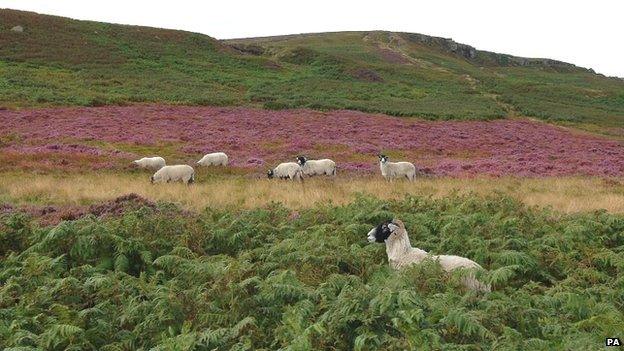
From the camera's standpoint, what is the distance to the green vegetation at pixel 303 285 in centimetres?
625

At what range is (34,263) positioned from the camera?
29.4 feet

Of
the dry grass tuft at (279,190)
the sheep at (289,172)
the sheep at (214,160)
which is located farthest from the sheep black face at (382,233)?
the sheep at (214,160)

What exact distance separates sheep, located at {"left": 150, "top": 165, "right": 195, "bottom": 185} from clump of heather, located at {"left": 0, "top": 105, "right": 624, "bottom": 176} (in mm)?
4086

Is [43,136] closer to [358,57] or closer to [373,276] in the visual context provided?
[373,276]

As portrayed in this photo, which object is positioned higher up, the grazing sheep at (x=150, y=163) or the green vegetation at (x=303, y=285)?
the green vegetation at (x=303, y=285)

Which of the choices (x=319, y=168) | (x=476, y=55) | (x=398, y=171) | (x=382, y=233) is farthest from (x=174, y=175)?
(x=476, y=55)

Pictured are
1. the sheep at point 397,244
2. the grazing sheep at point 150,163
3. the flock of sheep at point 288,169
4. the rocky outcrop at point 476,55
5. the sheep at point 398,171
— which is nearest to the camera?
the sheep at point 397,244

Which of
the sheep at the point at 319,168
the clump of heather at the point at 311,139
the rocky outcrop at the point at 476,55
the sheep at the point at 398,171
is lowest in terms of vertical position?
the clump of heather at the point at 311,139

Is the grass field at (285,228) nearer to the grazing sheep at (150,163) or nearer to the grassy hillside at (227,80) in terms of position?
the grazing sheep at (150,163)

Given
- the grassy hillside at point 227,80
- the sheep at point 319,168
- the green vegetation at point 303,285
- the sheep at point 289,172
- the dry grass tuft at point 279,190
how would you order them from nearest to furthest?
the green vegetation at point 303,285
the dry grass tuft at point 279,190
the sheep at point 289,172
the sheep at point 319,168
the grassy hillside at point 227,80

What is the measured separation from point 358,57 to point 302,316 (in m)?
114

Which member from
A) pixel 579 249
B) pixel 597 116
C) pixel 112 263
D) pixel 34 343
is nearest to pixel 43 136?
pixel 112 263

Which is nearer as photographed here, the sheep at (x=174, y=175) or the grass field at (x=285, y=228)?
the grass field at (x=285, y=228)

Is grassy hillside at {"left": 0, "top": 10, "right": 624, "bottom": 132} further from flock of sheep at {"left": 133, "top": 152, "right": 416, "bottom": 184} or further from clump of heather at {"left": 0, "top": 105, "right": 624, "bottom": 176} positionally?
flock of sheep at {"left": 133, "top": 152, "right": 416, "bottom": 184}
